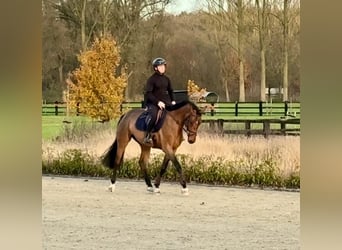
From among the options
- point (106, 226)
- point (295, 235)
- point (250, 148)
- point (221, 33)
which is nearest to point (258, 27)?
point (221, 33)

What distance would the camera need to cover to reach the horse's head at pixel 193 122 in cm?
439

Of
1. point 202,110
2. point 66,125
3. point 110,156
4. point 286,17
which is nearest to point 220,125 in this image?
point 202,110

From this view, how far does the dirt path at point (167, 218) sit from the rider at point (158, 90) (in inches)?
27.2

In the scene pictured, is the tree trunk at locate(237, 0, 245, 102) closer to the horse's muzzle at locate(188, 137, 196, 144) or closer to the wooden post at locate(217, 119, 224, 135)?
the wooden post at locate(217, 119, 224, 135)

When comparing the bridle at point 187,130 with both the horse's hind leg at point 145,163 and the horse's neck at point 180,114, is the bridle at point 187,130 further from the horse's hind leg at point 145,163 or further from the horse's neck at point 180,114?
the horse's hind leg at point 145,163

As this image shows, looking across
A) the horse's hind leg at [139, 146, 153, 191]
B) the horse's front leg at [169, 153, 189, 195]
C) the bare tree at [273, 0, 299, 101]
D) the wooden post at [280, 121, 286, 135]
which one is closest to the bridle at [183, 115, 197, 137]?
the horse's front leg at [169, 153, 189, 195]

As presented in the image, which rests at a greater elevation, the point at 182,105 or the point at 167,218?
the point at 182,105

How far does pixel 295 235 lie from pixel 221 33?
4.77ft

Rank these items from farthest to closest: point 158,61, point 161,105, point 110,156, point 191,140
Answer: point 110,156
point 191,140
point 161,105
point 158,61

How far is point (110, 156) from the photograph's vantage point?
497 cm

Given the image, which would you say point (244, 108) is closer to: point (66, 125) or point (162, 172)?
point (162, 172)

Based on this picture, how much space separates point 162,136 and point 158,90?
1.78 ft

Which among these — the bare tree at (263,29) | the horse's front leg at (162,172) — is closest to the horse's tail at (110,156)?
the horse's front leg at (162,172)
